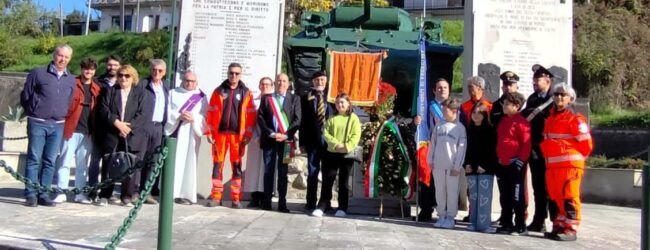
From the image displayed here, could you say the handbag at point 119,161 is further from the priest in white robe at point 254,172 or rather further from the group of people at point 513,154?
the group of people at point 513,154

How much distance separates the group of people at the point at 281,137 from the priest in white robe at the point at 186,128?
12 millimetres

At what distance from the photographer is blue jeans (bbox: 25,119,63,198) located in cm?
748

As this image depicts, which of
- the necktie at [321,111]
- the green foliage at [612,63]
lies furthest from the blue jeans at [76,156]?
the green foliage at [612,63]

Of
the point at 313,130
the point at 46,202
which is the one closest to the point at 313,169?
the point at 313,130

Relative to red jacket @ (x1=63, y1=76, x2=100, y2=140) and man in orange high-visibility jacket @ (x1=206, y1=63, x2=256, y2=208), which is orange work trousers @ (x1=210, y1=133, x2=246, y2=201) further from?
red jacket @ (x1=63, y1=76, x2=100, y2=140)

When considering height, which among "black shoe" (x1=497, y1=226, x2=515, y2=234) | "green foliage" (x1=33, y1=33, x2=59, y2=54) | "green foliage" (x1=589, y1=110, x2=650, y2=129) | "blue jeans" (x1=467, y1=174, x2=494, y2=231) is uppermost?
"green foliage" (x1=33, y1=33, x2=59, y2=54)

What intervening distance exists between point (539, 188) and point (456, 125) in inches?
42.6

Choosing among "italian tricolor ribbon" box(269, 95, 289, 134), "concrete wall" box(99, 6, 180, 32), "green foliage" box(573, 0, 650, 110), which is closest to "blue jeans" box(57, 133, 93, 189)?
"italian tricolor ribbon" box(269, 95, 289, 134)

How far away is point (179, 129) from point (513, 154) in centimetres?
391

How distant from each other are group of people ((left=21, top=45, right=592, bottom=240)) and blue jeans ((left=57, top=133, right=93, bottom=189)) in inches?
0.5

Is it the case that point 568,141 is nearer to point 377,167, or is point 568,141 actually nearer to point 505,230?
point 505,230

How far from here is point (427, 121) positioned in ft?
26.4

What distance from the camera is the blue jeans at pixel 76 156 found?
26.0 feet

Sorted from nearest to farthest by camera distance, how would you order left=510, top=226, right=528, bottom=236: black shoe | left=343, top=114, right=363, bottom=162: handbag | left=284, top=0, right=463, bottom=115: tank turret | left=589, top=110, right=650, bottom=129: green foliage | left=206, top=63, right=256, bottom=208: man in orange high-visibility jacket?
left=510, top=226, right=528, bottom=236: black shoe
left=343, top=114, right=363, bottom=162: handbag
left=206, top=63, right=256, bottom=208: man in orange high-visibility jacket
left=284, top=0, right=463, bottom=115: tank turret
left=589, top=110, right=650, bottom=129: green foliage
